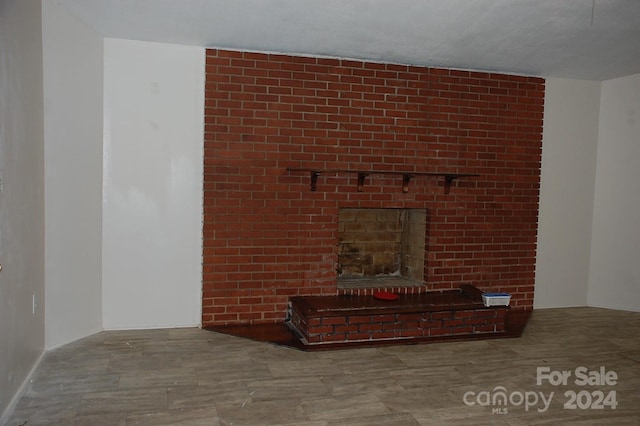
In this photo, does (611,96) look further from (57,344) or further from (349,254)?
(57,344)

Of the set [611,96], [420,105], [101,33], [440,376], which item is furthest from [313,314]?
[611,96]

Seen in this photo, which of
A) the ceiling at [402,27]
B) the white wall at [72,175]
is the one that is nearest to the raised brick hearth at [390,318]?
the white wall at [72,175]

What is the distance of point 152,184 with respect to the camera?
4297 mm

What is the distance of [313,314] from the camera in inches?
159

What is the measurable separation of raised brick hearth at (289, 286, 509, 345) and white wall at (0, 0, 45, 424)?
1.93 meters

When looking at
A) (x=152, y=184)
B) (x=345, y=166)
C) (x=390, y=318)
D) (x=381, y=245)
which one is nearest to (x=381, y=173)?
(x=345, y=166)

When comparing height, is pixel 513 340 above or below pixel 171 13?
below

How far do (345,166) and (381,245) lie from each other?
1081 millimetres

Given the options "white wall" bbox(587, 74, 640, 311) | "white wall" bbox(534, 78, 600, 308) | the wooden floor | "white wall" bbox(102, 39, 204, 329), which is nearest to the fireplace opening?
the wooden floor

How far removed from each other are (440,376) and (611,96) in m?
3.69

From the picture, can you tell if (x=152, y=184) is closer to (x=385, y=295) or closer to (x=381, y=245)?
(x=385, y=295)

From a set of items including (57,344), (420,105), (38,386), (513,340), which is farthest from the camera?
(420,105)

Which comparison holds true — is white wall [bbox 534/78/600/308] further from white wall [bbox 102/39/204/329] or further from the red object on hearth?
white wall [bbox 102/39/204/329]

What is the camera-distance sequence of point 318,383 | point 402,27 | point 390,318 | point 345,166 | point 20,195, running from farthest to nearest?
1. point 345,166
2. point 390,318
3. point 402,27
4. point 318,383
5. point 20,195
